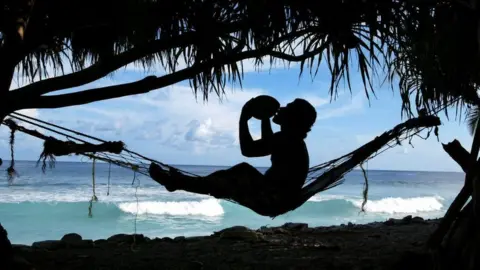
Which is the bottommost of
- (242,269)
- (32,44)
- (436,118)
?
(242,269)

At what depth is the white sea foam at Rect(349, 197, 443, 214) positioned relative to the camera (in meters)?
14.7

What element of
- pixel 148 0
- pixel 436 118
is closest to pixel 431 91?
pixel 436 118

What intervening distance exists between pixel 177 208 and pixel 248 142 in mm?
10338

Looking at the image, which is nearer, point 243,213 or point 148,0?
point 148,0

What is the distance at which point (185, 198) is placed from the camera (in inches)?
539

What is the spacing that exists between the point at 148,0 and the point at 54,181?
664 inches

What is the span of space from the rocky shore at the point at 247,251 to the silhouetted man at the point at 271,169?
0.68 m

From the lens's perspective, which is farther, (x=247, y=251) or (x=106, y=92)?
(x=247, y=251)

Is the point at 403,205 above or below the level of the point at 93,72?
below

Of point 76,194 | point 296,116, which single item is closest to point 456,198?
point 296,116

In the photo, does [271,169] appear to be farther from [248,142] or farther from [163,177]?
[163,177]

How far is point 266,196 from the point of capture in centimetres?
230

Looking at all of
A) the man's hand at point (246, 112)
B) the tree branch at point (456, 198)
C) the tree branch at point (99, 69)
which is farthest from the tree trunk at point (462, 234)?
the tree branch at point (99, 69)

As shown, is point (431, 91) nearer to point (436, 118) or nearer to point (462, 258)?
point (436, 118)
